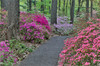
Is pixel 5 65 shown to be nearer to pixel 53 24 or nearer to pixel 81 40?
pixel 81 40

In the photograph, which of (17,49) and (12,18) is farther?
(12,18)

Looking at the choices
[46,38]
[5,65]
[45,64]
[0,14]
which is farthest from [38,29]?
[5,65]

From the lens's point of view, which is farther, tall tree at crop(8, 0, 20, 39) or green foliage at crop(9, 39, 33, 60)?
tall tree at crop(8, 0, 20, 39)

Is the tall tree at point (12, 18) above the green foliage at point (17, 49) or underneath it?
above

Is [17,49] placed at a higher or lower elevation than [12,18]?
lower

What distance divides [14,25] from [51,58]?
3205mm

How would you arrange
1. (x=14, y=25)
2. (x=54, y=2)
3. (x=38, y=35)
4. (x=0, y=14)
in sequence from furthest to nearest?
(x=54, y=2) → (x=0, y=14) → (x=38, y=35) → (x=14, y=25)

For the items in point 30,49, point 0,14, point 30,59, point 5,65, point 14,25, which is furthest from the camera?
point 0,14

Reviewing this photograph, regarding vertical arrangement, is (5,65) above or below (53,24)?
below

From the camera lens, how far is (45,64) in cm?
539

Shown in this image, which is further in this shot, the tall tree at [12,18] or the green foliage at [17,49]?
the tall tree at [12,18]

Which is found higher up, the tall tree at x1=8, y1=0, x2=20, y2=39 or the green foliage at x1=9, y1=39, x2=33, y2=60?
the tall tree at x1=8, y1=0, x2=20, y2=39

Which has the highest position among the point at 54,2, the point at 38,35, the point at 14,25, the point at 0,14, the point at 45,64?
the point at 54,2

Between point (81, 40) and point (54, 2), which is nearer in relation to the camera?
point (81, 40)
